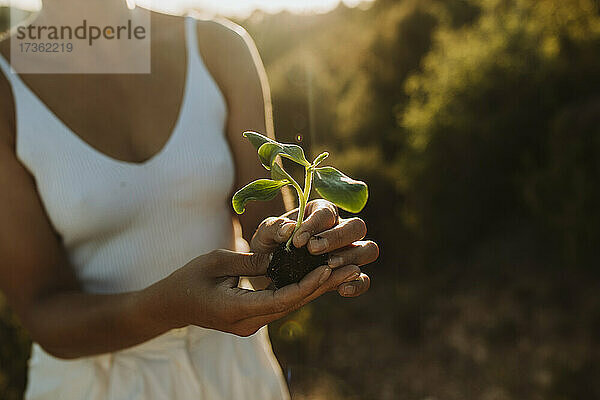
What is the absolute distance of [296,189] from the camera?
118cm

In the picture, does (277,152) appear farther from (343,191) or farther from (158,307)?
(158,307)

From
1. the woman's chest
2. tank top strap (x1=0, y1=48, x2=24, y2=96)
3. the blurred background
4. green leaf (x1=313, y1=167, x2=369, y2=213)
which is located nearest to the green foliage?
green leaf (x1=313, y1=167, x2=369, y2=213)

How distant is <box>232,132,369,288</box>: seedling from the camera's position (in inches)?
43.4

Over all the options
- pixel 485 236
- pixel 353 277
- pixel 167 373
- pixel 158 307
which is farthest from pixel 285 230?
pixel 485 236

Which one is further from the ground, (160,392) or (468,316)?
(160,392)

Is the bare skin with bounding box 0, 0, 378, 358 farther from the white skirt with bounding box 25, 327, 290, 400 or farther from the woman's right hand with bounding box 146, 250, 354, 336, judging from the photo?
the white skirt with bounding box 25, 327, 290, 400

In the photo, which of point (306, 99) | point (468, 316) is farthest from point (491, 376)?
point (306, 99)

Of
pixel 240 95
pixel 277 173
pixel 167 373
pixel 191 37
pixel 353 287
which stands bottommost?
pixel 167 373

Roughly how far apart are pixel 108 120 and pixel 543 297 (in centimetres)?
762

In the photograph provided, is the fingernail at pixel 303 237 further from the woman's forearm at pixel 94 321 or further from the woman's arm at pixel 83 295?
the woman's forearm at pixel 94 321

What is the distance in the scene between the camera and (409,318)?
9086mm

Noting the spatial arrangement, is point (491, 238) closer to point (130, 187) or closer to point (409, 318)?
point (409, 318)

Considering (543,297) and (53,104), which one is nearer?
(53,104)

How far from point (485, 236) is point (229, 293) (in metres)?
9.01
